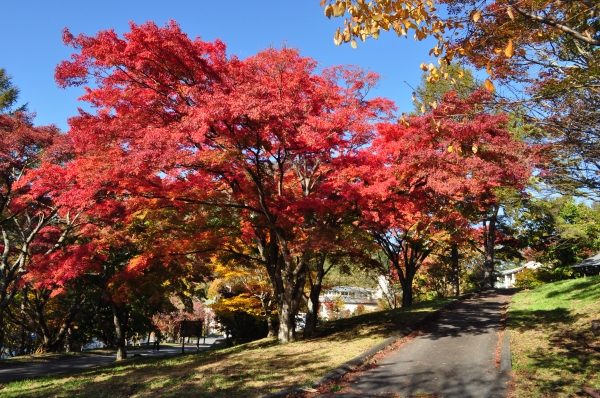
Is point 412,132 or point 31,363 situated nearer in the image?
point 412,132

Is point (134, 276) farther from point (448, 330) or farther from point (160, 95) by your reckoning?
point (448, 330)

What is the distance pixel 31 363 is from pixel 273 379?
18.1 m

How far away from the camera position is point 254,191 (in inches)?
464

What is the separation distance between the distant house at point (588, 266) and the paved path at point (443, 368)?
53.4 ft

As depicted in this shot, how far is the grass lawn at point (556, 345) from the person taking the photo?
6.05 m

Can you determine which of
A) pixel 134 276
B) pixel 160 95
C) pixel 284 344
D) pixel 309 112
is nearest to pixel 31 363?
pixel 134 276

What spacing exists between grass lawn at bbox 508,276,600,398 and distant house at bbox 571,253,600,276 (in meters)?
12.0

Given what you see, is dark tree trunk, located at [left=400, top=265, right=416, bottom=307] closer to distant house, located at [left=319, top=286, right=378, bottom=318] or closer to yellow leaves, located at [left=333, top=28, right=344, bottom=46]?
yellow leaves, located at [left=333, top=28, right=344, bottom=46]

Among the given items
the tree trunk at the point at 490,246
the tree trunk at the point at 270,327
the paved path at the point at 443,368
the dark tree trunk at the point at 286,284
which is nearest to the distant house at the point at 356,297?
the tree trunk at the point at 490,246

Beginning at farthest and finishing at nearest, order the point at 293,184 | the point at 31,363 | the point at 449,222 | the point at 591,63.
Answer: the point at 31,363 → the point at 449,222 → the point at 293,184 → the point at 591,63

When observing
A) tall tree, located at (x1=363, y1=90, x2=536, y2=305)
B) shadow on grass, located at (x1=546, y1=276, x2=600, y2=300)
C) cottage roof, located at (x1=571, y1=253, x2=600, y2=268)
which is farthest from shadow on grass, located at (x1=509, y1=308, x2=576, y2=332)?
cottage roof, located at (x1=571, y1=253, x2=600, y2=268)

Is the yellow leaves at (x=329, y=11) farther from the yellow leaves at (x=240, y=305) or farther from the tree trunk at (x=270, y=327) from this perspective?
the yellow leaves at (x=240, y=305)

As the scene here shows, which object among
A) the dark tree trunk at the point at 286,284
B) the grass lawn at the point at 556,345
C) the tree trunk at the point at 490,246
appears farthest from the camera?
the tree trunk at the point at 490,246

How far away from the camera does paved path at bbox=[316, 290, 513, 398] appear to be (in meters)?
6.29
